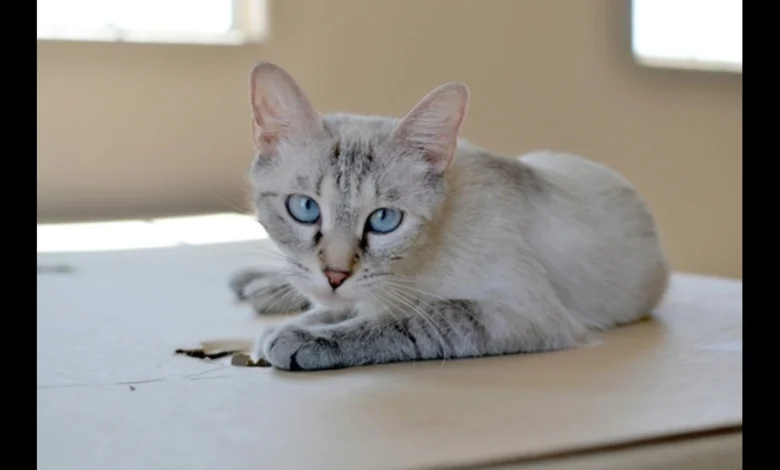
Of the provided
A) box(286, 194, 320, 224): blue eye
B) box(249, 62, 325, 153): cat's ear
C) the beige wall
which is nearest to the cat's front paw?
box(286, 194, 320, 224): blue eye

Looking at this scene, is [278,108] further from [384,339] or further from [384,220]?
[384,339]

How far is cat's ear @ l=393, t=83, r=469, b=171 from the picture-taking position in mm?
1343

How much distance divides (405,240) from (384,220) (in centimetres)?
4

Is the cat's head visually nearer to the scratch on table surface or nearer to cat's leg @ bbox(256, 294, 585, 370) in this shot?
cat's leg @ bbox(256, 294, 585, 370)

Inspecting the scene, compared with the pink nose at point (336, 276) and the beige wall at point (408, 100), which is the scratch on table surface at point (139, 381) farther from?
the beige wall at point (408, 100)

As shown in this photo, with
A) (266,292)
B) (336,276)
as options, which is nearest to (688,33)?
(266,292)

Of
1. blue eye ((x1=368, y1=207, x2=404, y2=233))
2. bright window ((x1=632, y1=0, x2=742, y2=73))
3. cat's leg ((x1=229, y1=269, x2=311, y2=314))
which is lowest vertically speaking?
cat's leg ((x1=229, y1=269, x2=311, y2=314))

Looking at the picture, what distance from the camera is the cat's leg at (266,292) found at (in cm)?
171

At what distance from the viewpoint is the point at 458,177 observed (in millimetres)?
1488

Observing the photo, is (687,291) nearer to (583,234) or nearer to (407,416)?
(583,234)

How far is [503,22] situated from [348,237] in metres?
2.37

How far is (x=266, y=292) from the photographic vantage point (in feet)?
5.64

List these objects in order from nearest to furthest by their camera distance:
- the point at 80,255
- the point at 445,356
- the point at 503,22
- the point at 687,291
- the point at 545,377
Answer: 1. the point at 545,377
2. the point at 445,356
3. the point at 687,291
4. the point at 80,255
5. the point at 503,22
